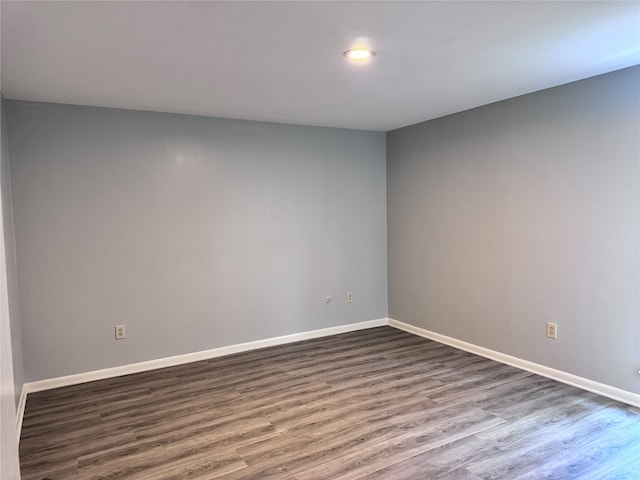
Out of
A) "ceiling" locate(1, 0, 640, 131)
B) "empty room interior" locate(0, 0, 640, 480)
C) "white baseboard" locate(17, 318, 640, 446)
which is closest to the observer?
"ceiling" locate(1, 0, 640, 131)

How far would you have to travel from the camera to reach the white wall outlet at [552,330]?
338 cm

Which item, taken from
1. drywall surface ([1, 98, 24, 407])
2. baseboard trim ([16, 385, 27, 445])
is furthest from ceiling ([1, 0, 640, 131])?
baseboard trim ([16, 385, 27, 445])

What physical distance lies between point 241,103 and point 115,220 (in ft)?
4.77

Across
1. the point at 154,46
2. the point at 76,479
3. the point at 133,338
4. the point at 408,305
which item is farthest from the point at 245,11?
the point at 408,305

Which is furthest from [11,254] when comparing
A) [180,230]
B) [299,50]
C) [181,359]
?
[299,50]

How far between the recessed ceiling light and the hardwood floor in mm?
2263

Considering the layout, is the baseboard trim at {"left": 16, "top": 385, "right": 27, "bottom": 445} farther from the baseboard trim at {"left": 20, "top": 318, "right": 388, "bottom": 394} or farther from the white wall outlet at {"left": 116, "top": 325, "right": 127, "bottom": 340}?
the white wall outlet at {"left": 116, "top": 325, "right": 127, "bottom": 340}

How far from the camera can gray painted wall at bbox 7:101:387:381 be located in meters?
3.41

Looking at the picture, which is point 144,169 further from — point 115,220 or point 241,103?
point 241,103

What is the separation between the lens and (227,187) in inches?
162

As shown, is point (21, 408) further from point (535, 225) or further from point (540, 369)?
point (535, 225)

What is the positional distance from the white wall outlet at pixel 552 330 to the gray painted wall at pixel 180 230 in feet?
6.61

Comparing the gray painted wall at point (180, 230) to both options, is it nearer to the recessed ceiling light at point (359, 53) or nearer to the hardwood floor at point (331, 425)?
the hardwood floor at point (331, 425)

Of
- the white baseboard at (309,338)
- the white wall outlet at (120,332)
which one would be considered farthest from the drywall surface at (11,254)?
the white wall outlet at (120,332)
